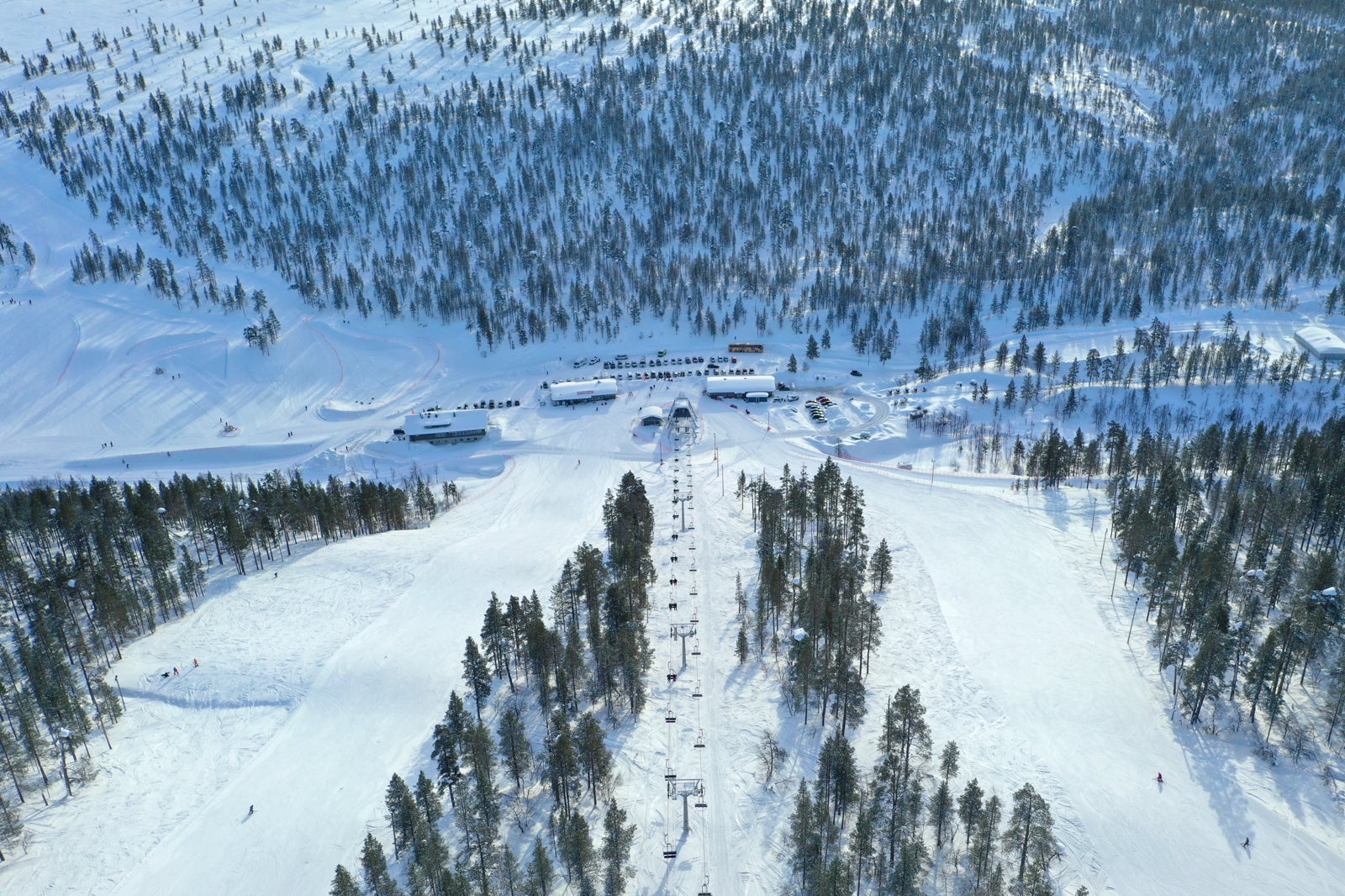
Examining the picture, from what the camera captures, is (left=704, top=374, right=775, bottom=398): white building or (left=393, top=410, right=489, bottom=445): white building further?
(left=704, top=374, right=775, bottom=398): white building

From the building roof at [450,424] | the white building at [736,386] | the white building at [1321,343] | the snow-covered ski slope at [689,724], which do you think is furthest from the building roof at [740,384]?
the white building at [1321,343]

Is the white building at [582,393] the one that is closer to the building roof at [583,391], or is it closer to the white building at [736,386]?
the building roof at [583,391]

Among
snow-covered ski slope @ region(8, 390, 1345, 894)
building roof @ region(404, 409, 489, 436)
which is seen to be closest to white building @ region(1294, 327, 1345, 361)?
snow-covered ski slope @ region(8, 390, 1345, 894)

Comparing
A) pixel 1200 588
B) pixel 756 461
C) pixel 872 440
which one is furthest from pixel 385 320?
pixel 1200 588

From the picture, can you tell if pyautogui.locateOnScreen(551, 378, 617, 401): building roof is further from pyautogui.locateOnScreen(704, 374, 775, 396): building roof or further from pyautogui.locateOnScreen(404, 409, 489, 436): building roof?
pyautogui.locateOnScreen(704, 374, 775, 396): building roof

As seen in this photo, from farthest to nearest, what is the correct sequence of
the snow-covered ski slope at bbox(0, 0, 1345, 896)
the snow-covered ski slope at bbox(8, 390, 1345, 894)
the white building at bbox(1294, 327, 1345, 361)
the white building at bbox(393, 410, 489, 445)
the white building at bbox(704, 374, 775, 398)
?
1. the white building at bbox(1294, 327, 1345, 361)
2. the white building at bbox(704, 374, 775, 398)
3. the white building at bbox(393, 410, 489, 445)
4. the snow-covered ski slope at bbox(0, 0, 1345, 896)
5. the snow-covered ski slope at bbox(8, 390, 1345, 894)

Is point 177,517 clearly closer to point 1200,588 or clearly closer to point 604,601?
point 604,601
